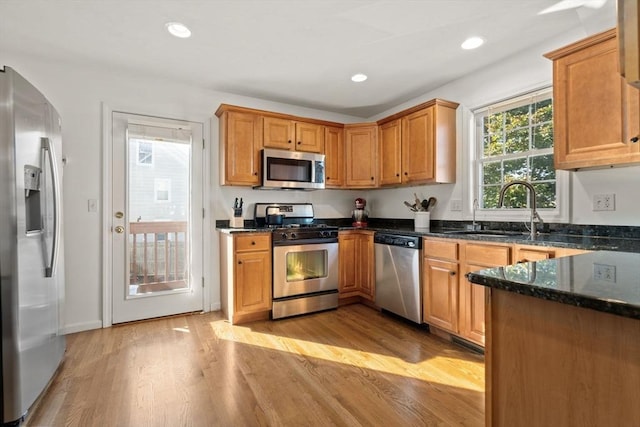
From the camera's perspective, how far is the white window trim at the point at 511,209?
2.38 meters

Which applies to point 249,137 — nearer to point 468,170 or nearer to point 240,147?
point 240,147

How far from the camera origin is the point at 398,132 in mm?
3572

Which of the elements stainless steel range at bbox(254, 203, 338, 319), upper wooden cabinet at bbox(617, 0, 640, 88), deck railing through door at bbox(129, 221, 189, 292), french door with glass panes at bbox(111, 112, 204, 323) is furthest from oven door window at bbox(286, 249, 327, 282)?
upper wooden cabinet at bbox(617, 0, 640, 88)

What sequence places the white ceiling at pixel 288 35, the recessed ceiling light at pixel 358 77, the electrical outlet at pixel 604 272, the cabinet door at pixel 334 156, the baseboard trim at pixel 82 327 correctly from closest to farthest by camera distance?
the electrical outlet at pixel 604 272
the white ceiling at pixel 288 35
the baseboard trim at pixel 82 327
the recessed ceiling light at pixel 358 77
the cabinet door at pixel 334 156

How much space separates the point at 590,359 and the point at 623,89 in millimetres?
1971

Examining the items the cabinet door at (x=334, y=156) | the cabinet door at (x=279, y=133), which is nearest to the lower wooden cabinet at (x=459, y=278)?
the cabinet door at (x=334, y=156)

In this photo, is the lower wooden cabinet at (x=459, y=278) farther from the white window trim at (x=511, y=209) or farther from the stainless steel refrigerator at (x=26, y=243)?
the stainless steel refrigerator at (x=26, y=243)

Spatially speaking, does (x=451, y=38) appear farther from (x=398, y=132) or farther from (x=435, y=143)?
(x=398, y=132)

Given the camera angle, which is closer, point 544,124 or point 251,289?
point 544,124

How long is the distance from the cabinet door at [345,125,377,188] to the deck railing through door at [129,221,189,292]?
2.10m

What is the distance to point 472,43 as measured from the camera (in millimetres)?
2492

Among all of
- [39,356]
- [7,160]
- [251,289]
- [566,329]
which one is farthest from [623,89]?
[39,356]

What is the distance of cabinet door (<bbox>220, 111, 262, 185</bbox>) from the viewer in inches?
128

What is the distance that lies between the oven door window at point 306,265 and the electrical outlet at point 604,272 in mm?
2617
